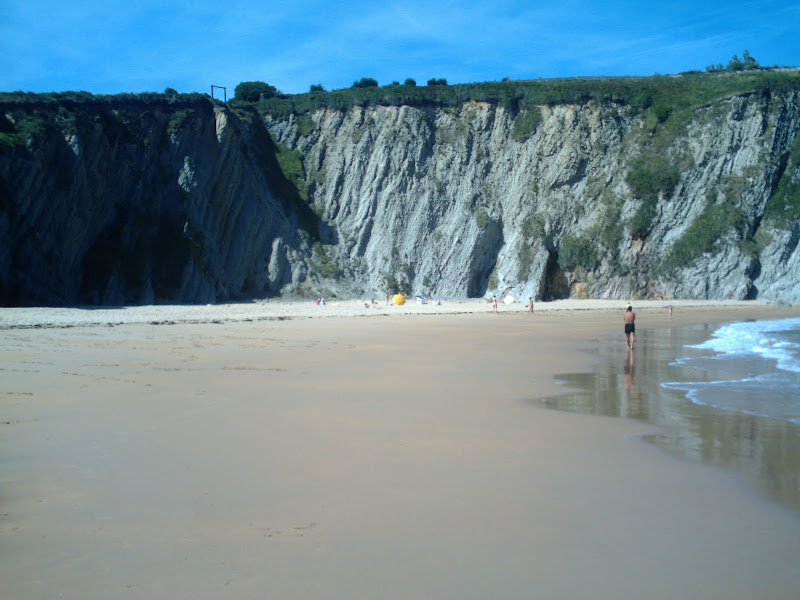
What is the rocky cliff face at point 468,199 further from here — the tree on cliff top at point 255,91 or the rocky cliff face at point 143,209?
the tree on cliff top at point 255,91

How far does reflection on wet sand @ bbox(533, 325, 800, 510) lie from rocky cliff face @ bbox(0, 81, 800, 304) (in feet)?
90.0

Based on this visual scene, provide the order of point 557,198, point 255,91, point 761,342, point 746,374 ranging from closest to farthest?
point 746,374
point 761,342
point 557,198
point 255,91

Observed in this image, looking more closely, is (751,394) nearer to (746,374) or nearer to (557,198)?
(746,374)

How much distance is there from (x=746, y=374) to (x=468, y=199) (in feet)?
111

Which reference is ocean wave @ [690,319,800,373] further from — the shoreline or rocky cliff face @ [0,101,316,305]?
rocky cliff face @ [0,101,316,305]

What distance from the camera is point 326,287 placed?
40438 mm

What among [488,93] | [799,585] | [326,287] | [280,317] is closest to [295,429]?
[799,585]

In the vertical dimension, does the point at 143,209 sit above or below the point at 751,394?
above

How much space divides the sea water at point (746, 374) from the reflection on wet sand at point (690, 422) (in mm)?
255

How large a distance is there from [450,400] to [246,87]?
59.2m

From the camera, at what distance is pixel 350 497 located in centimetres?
521

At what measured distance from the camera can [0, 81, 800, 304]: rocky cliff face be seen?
37.0 meters

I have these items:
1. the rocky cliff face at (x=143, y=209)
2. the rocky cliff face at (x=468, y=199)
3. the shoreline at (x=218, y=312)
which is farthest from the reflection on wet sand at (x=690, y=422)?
the rocky cliff face at (x=468, y=199)

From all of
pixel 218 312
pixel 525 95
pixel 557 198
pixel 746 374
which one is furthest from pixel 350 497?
pixel 525 95
